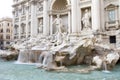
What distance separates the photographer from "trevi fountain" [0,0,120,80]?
11.0m

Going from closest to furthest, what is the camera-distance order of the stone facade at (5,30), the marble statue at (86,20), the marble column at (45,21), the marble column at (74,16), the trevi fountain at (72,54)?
the trevi fountain at (72,54) < the marble statue at (86,20) < the marble column at (74,16) < the marble column at (45,21) < the stone facade at (5,30)

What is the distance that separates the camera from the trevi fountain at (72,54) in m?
11.0

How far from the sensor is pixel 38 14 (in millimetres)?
26844

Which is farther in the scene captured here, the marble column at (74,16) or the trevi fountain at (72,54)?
the marble column at (74,16)

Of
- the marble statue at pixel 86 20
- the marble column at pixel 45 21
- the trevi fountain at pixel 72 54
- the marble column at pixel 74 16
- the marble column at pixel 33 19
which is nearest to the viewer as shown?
the trevi fountain at pixel 72 54

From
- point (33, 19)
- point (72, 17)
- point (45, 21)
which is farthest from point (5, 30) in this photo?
point (72, 17)

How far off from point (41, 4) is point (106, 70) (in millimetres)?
16511

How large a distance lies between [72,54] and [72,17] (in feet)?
26.0

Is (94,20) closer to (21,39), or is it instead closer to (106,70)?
(106,70)

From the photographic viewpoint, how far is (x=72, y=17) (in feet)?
69.8

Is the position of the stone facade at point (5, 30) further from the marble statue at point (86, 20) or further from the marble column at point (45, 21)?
the marble statue at point (86, 20)

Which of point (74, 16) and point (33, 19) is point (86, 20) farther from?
point (33, 19)

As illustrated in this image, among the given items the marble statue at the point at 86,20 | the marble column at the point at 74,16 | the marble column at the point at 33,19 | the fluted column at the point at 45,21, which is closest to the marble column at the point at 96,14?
the marble statue at the point at 86,20

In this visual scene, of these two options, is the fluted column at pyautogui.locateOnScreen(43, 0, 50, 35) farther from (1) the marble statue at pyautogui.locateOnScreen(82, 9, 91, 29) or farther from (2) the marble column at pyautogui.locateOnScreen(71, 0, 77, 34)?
(1) the marble statue at pyautogui.locateOnScreen(82, 9, 91, 29)
